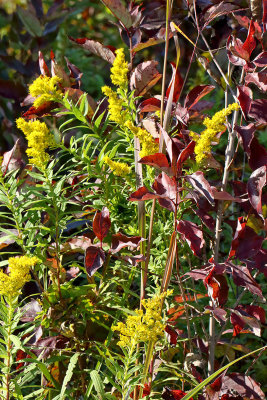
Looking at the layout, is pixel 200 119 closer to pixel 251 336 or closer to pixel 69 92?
pixel 69 92

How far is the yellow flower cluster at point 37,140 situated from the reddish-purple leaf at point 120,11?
17.9 inches

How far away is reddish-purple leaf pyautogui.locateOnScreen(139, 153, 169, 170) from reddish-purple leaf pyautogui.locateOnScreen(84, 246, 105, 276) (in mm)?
313

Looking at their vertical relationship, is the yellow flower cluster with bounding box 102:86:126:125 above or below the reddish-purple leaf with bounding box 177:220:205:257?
above

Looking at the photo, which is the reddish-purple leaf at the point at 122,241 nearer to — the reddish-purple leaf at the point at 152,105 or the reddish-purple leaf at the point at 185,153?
the reddish-purple leaf at the point at 185,153

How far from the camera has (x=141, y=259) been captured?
1387mm

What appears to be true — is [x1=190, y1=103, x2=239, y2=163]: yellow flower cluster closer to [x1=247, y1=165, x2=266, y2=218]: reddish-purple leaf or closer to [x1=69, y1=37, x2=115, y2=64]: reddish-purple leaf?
[x1=247, y1=165, x2=266, y2=218]: reddish-purple leaf

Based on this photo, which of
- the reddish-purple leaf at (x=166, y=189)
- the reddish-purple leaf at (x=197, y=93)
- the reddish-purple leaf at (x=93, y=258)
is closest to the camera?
the reddish-purple leaf at (x=166, y=189)

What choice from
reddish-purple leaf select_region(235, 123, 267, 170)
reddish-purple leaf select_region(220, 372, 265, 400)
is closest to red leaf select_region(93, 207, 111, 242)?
reddish-purple leaf select_region(235, 123, 267, 170)

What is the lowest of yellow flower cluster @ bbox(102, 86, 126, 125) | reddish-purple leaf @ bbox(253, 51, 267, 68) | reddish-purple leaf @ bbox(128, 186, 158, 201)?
reddish-purple leaf @ bbox(128, 186, 158, 201)

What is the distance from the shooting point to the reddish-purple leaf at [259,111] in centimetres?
142

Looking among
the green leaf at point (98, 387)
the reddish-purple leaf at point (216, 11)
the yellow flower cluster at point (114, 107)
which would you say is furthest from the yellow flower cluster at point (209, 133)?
the green leaf at point (98, 387)

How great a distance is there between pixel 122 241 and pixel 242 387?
1.64 ft

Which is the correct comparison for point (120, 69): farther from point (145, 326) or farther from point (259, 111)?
point (145, 326)

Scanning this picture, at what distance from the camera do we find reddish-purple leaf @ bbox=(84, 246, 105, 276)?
1.41 m
